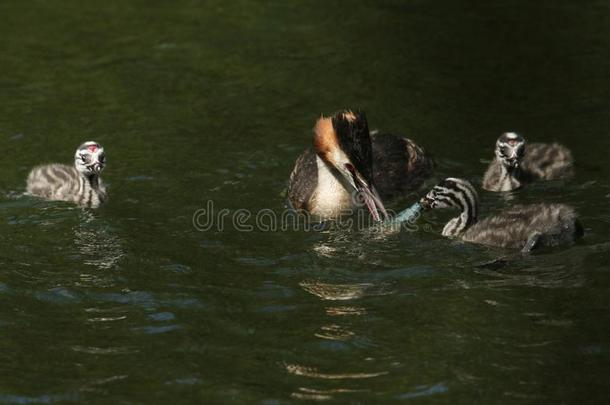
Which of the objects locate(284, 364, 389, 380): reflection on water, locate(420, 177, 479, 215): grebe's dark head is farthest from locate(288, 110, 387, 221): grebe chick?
locate(284, 364, 389, 380): reflection on water

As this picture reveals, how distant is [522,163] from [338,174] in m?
1.64

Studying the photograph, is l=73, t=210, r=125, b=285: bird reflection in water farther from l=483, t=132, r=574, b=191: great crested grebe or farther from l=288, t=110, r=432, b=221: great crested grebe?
l=483, t=132, r=574, b=191: great crested grebe

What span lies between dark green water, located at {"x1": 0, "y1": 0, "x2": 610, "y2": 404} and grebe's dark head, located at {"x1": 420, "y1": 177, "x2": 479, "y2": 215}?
259 millimetres

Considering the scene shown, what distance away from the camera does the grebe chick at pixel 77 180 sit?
10039 mm

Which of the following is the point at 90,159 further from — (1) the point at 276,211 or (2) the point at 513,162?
(2) the point at 513,162

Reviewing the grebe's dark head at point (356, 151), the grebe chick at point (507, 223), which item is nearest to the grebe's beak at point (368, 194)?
the grebe's dark head at point (356, 151)

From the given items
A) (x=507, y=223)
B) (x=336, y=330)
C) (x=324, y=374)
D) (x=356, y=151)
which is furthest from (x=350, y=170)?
(x=324, y=374)

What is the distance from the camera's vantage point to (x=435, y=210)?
33.1ft

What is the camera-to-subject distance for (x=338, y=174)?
1024cm

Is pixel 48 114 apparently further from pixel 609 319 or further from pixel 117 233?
pixel 609 319

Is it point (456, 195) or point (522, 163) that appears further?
point (522, 163)

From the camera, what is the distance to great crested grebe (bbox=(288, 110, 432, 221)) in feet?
32.7

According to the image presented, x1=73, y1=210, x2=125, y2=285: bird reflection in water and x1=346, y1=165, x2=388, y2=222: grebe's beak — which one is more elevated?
x1=346, y1=165, x2=388, y2=222: grebe's beak

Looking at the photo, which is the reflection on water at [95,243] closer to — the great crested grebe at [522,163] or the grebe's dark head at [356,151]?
the grebe's dark head at [356,151]
